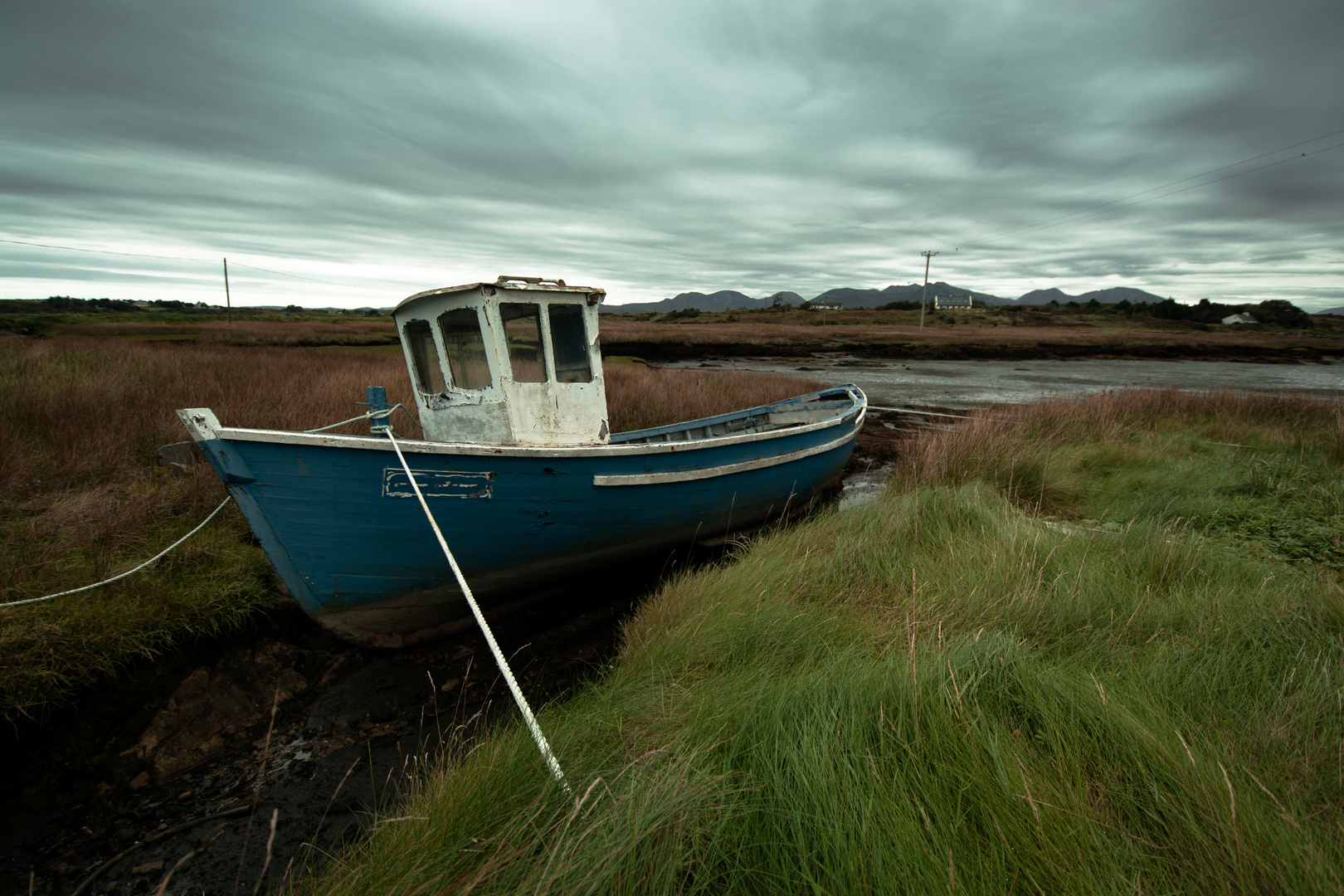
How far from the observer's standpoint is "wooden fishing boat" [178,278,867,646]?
13.3 feet

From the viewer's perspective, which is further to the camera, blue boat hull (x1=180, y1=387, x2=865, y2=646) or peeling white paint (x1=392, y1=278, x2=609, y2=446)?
peeling white paint (x1=392, y1=278, x2=609, y2=446)

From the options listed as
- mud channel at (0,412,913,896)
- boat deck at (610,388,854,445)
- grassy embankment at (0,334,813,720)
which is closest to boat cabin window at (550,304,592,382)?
mud channel at (0,412,913,896)

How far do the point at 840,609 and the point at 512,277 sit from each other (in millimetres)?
3995

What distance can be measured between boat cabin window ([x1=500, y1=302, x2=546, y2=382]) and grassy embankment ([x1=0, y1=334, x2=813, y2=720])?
293 cm

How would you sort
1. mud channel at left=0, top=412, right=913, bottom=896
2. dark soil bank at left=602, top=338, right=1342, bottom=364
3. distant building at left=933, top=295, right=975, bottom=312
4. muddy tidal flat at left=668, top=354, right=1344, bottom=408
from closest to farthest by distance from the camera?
mud channel at left=0, top=412, right=913, bottom=896 → muddy tidal flat at left=668, top=354, right=1344, bottom=408 → dark soil bank at left=602, top=338, right=1342, bottom=364 → distant building at left=933, top=295, right=975, bottom=312

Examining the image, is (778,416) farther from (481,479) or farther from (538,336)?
(481,479)

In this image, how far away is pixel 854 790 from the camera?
1.73 m

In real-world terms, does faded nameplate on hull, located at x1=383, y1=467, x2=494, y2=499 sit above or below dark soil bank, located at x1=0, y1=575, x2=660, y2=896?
above

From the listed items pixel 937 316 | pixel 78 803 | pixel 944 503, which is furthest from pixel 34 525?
pixel 937 316

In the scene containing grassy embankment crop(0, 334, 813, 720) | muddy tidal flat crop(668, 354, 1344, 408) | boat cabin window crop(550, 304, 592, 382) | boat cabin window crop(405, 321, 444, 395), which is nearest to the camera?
grassy embankment crop(0, 334, 813, 720)

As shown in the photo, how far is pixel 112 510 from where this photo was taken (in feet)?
16.9

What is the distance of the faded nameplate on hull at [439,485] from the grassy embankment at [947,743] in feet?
5.64

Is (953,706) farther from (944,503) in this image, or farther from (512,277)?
(512,277)

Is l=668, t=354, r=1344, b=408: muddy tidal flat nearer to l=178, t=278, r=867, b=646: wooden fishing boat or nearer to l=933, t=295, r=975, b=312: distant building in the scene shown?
l=178, t=278, r=867, b=646: wooden fishing boat
